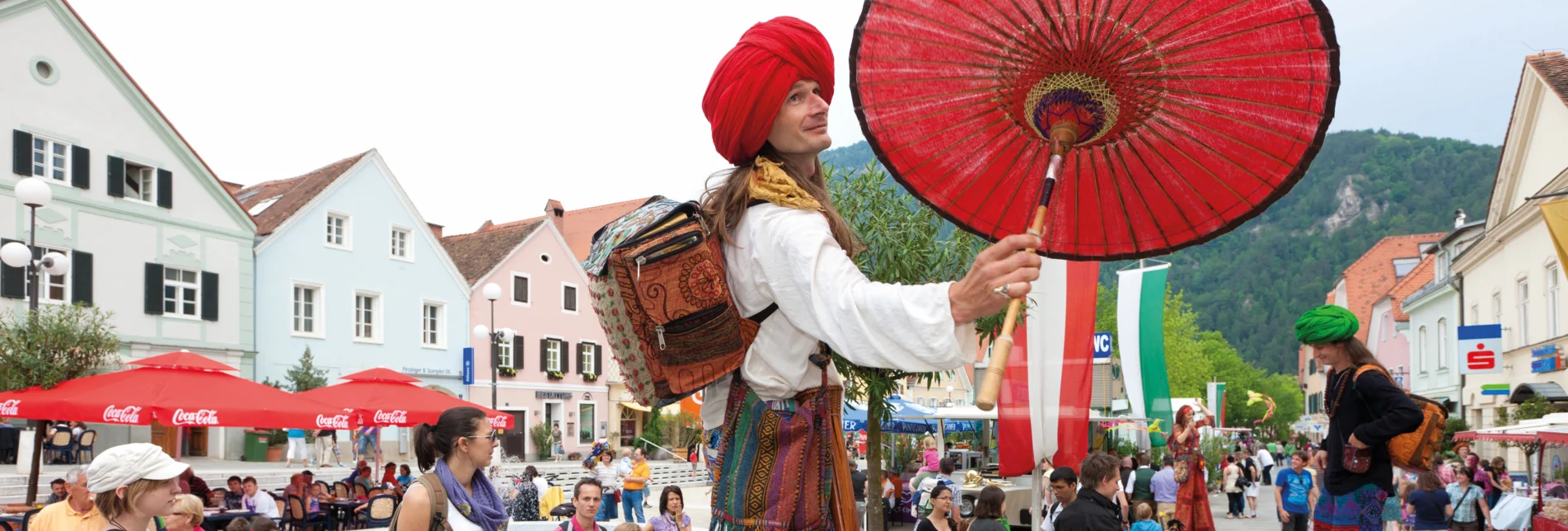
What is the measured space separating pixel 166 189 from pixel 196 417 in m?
16.4

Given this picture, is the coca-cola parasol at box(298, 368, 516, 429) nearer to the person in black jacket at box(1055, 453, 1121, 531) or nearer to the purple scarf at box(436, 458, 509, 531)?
the person in black jacket at box(1055, 453, 1121, 531)

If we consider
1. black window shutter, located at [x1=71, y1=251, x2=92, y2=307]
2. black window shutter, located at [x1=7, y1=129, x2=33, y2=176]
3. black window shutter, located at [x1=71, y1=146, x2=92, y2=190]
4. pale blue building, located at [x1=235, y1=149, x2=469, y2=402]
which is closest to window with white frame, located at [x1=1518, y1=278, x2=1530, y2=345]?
pale blue building, located at [x1=235, y1=149, x2=469, y2=402]

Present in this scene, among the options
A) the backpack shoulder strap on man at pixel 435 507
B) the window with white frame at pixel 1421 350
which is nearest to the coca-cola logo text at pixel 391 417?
the backpack shoulder strap on man at pixel 435 507

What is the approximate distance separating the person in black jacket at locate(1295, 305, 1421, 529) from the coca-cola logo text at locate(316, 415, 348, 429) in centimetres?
1302

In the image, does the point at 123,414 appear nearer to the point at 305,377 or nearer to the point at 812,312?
the point at 812,312

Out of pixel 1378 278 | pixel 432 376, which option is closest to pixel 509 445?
pixel 432 376

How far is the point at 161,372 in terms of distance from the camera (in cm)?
1379

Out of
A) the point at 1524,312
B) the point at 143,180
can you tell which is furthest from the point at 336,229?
the point at 1524,312

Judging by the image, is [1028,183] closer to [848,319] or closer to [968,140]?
[968,140]

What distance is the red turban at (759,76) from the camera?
7.57 ft

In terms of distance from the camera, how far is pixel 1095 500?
7934 millimetres

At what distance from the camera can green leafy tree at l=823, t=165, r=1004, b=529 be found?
9.90 meters

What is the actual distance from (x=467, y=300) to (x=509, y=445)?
4.82 meters

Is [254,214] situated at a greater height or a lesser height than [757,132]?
greater
